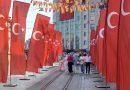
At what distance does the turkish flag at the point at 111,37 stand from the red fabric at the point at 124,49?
5.10m

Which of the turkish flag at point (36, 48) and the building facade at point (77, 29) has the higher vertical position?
the building facade at point (77, 29)

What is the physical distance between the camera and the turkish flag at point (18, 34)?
20891 mm

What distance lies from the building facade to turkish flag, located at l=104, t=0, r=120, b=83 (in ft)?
325

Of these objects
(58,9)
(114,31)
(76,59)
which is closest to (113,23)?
(114,31)

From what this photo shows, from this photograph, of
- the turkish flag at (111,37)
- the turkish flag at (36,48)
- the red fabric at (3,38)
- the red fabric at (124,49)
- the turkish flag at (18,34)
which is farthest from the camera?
the turkish flag at (36,48)

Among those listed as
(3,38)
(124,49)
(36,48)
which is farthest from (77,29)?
(124,49)

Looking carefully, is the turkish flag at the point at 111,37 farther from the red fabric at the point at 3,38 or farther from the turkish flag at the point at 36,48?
the turkish flag at the point at 36,48

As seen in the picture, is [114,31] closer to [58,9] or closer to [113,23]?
[113,23]

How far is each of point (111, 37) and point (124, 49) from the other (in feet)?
21.1

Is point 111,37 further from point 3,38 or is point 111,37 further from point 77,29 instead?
point 77,29

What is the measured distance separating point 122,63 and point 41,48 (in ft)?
55.3

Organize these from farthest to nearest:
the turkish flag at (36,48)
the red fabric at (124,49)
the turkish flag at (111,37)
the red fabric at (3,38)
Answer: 1. the turkish flag at (36,48)
2. the red fabric at (3,38)
3. the turkish flag at (111,37)
4. the red fabric at (124,49)

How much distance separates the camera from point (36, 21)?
27.0 meters

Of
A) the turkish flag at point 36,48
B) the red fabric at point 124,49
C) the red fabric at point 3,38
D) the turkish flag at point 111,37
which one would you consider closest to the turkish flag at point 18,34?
the red fabric at point 3,38
